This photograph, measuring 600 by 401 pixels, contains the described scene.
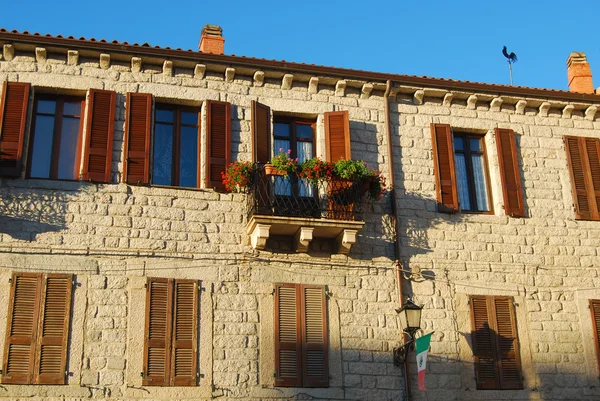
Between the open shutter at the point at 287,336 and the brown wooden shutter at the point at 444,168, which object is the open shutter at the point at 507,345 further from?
the open shutter at the point at 287,336

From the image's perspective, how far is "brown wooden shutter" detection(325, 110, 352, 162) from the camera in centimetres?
1474

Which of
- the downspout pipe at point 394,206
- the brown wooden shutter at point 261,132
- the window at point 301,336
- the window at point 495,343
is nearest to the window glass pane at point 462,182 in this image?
the downspout pipe at point 394,206

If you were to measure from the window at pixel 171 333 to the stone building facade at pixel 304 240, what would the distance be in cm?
6

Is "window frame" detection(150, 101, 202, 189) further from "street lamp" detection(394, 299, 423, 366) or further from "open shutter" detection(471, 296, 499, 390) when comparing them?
"open shutter" detection(471, 296, 499, 390)

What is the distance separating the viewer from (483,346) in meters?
14.1

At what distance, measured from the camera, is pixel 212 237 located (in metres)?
13.7

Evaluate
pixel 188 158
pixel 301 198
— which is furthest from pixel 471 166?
pixel 188 158

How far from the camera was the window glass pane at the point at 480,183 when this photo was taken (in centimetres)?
1549

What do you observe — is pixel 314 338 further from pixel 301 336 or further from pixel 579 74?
pixel 579 74

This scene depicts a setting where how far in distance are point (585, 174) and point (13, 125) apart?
10380 millimetres

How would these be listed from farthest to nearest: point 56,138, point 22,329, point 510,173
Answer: point 510,173 < point 56,138 < point 22,329

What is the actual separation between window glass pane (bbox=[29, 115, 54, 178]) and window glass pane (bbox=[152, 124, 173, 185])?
5.64 ft

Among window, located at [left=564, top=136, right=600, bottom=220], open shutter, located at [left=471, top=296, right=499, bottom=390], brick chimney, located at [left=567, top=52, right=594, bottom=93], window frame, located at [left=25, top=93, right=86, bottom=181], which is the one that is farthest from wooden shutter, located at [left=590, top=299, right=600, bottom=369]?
window frame, located at [left=25, top=93, right=86, bottom=181]

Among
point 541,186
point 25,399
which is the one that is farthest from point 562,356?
point 25,399
